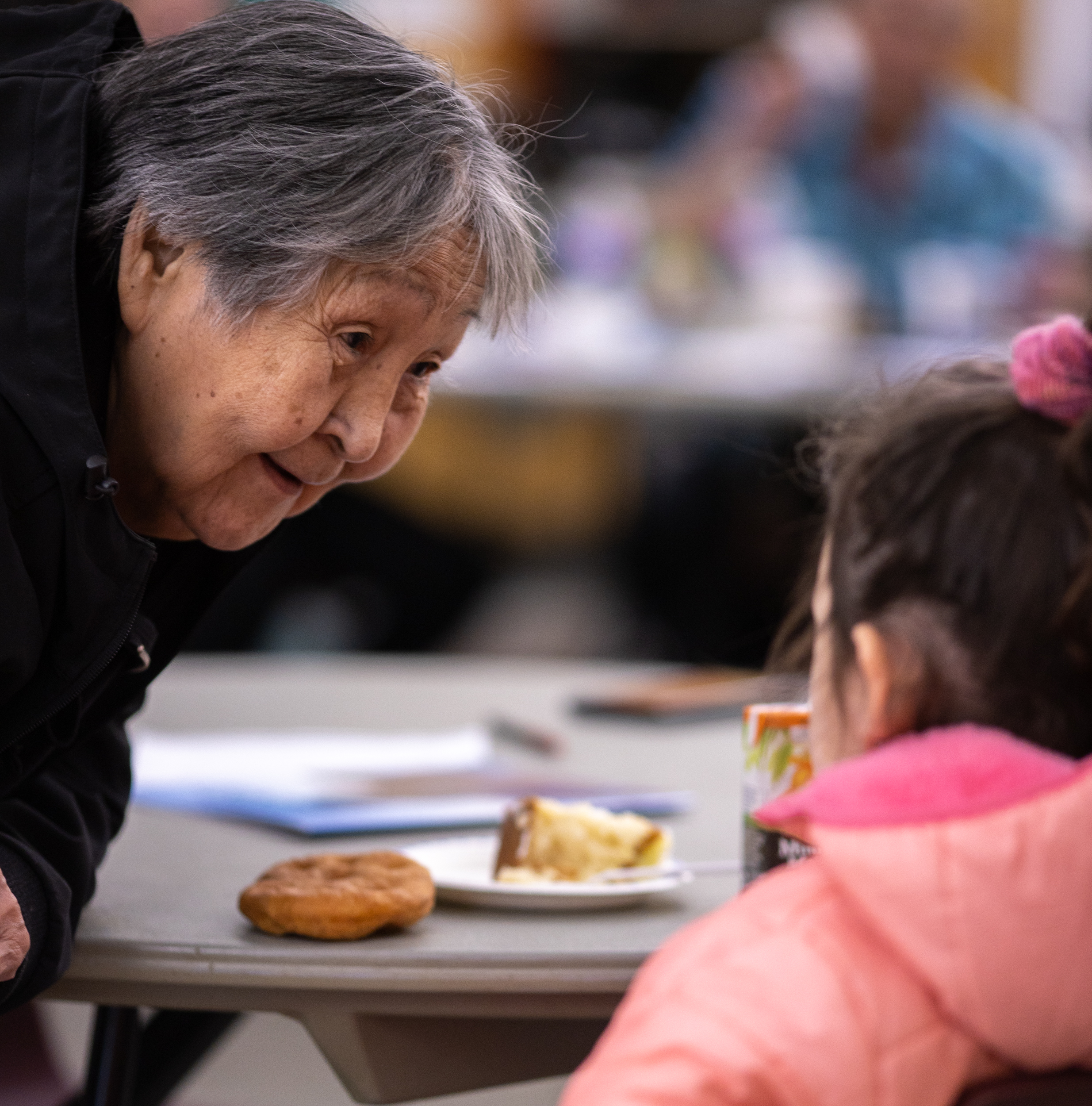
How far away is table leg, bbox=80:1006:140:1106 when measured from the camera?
1024 millimetres

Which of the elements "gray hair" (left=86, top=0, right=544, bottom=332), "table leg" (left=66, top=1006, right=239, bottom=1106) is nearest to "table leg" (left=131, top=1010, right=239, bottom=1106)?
"table leg" (left=66, top=1006, right=239, bottom=1106)

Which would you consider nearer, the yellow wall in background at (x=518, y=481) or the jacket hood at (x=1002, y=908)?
the jacket hood at (x=1002, y=908)

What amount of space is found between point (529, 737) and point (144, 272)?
841mm

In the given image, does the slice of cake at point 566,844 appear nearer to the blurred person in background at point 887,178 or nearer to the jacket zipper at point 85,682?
the jacket zipper at point 85,682

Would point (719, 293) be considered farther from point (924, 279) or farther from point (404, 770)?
point (404, 770)

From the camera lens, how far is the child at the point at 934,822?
26.3 inches

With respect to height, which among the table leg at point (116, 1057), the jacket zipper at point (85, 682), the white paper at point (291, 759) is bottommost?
the white paper at point (291, 759)

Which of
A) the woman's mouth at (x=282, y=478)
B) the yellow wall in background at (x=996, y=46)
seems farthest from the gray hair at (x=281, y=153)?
the yellow wall in background at (x=996, y=46)

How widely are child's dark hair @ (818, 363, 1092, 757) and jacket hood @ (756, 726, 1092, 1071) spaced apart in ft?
0.24

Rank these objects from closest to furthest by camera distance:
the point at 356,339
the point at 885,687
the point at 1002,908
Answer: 1. the point at 1002,908
2. the point at 885,687
3. the point at 356,339

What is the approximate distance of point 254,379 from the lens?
100cm

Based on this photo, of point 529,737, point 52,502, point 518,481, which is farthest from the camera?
point 518,481

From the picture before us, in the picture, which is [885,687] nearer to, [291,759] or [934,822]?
[934,822]

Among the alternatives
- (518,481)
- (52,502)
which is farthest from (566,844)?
(518,481)
